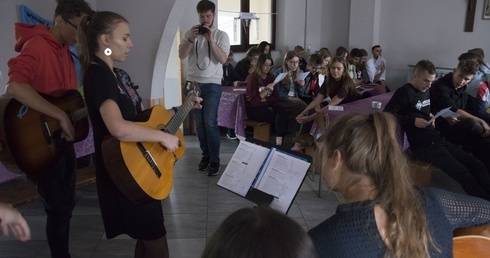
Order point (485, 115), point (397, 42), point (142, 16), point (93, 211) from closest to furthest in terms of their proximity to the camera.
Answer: point (93, 211) → point (142, 16) → point (485, 115) → point (397, 42)

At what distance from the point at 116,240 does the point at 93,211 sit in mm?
596

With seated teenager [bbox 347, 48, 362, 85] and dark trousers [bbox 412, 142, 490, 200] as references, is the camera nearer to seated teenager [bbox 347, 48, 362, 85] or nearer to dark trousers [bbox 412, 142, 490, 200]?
dark trousers [bbox 412, 142, 490, 200]

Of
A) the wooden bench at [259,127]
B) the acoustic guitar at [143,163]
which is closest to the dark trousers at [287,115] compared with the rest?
the wooden bench at [259,127]

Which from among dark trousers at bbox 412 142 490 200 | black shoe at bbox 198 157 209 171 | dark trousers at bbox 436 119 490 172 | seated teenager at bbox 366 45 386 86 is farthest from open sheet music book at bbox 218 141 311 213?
seated teenager at bbox 366 45 386 86

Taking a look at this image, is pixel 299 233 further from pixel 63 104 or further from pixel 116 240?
pixel 116 240

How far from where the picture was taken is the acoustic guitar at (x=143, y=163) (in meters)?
1.65

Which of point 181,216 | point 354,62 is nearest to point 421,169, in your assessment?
point 181,216

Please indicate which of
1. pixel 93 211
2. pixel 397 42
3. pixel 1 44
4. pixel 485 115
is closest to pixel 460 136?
pixel 485 115

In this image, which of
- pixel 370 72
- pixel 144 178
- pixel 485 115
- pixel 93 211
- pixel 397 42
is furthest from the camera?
pixel 397 42

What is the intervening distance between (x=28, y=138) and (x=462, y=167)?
115 inches

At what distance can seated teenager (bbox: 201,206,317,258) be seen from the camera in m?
0.64

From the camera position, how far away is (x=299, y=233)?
673 mm

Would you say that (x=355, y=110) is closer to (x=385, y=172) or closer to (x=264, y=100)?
(x=264, y=100)

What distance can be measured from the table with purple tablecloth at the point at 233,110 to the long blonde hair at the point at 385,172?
3.52 meters
